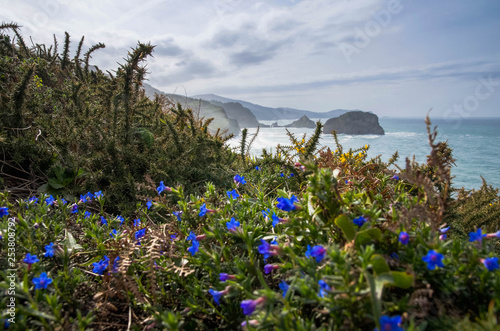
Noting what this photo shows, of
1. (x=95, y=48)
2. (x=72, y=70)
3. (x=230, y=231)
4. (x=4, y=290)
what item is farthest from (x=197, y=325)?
(x=72, y=70)

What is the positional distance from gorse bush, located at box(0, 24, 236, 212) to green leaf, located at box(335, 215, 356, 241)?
82.4 inches

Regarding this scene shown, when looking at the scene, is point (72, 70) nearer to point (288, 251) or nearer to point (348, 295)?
point (288, 251)

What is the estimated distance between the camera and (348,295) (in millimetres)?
958

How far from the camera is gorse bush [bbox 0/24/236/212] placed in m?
2.87

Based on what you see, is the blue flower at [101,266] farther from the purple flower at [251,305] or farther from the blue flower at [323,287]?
the blue flower at [323,287]

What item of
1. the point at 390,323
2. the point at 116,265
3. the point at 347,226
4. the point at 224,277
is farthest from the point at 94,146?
the point at 390,323

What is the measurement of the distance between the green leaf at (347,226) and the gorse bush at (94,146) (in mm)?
2092

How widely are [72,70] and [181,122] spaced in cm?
308

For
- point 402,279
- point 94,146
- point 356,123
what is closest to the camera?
point 402,279

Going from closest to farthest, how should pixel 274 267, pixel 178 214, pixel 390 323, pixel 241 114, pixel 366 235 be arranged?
pixel 390 323 → pixel 366 235 → pixel 274 267 → pixel 178 214 → pixel 241 114

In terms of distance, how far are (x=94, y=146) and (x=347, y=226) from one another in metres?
3.10

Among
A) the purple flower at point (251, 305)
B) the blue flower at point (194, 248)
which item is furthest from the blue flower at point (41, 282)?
the purple flower at point (251, 305)

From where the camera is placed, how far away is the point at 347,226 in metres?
1.16

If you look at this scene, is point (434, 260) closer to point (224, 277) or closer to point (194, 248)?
point (224, 277)
